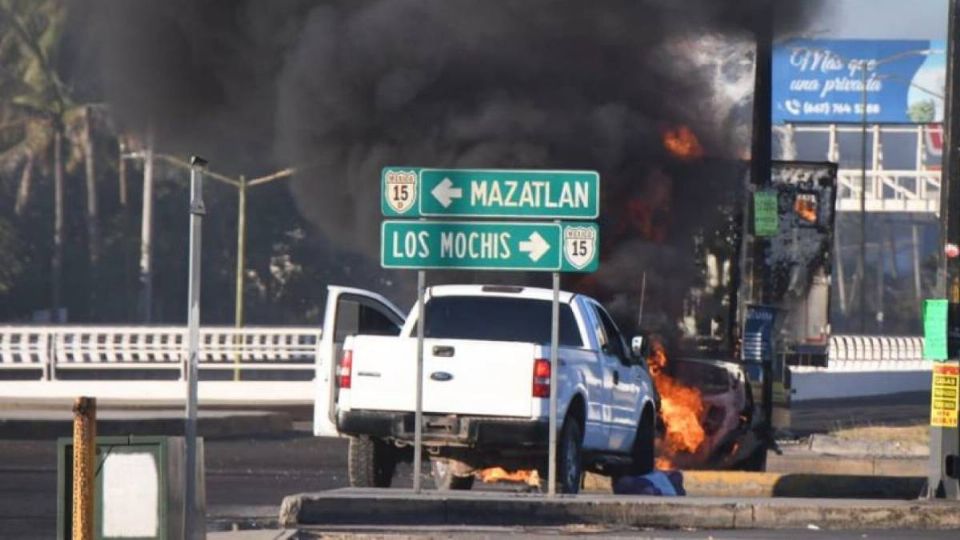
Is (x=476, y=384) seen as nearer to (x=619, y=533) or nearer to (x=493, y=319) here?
(x=493, y=319)

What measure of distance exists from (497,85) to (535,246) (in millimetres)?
10322

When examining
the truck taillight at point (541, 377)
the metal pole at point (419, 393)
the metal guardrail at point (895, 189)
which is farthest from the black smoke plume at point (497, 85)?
the metal guardrail at point (895, 189)

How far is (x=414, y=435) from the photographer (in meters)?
13.7

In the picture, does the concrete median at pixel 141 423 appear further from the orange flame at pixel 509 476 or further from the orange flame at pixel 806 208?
the orange flame at pixel 806 208

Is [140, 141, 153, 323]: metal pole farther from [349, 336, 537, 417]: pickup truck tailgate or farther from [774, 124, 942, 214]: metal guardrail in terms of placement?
[349, 336, 537, 417]: pickup truck tailgate

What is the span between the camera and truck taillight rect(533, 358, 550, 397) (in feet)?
45.0

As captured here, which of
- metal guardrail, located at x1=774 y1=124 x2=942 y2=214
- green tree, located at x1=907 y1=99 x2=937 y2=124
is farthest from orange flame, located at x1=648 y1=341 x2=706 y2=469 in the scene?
green tree, located at x1=907 y1=99 x2=937 y2=124

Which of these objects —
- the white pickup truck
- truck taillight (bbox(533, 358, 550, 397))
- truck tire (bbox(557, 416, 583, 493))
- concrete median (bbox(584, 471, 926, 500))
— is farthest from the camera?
concrete median (bbox(584, 471, 926, 500))

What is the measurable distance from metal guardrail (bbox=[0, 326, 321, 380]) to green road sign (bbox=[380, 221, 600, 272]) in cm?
1972

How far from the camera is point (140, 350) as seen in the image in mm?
34438

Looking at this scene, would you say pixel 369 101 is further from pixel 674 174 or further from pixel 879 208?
pixel 879 208

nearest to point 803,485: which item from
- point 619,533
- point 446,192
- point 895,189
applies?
point 619,533

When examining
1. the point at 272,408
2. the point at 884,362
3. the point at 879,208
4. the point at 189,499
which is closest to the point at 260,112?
the point at 272,408

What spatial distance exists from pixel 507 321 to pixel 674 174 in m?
8.66
